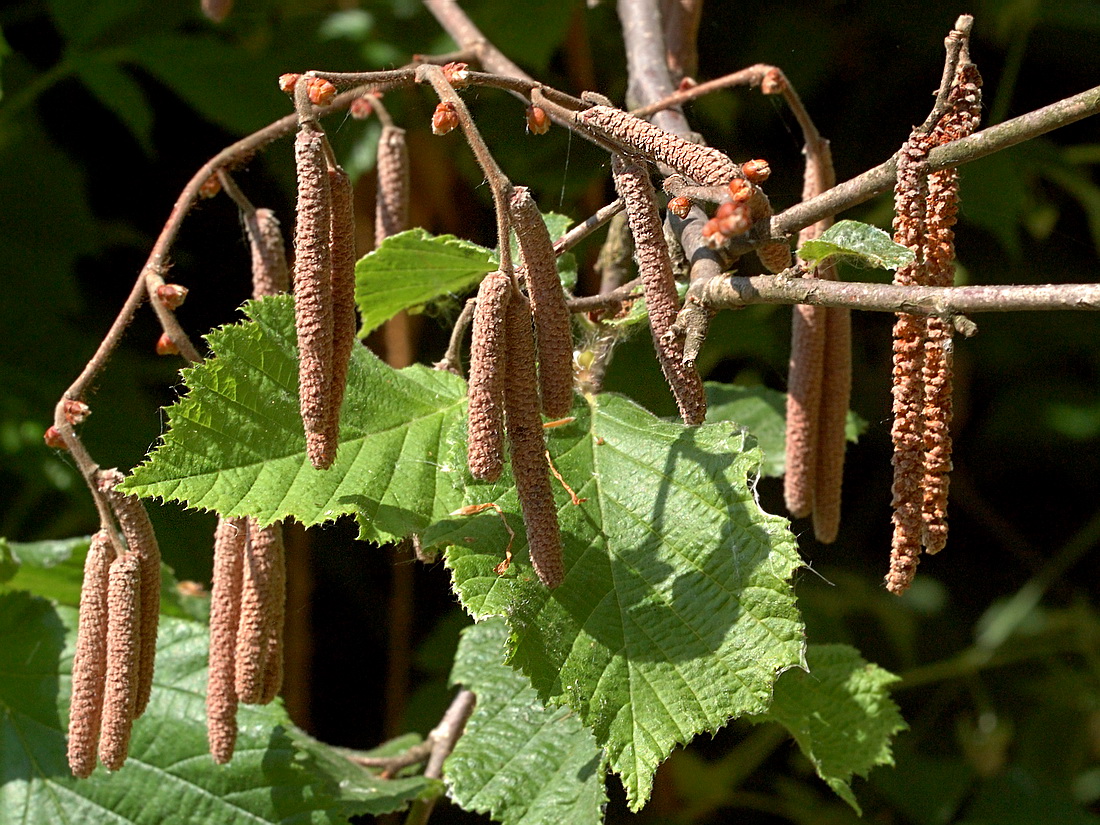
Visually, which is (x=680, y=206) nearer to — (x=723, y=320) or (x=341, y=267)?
(x=341, y=267)

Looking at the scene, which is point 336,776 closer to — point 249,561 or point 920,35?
point 249,561

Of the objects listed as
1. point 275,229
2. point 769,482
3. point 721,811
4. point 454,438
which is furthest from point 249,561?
point 721,811

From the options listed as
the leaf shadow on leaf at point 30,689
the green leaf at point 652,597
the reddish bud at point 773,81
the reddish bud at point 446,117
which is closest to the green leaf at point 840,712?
the green leaf at point 652,597

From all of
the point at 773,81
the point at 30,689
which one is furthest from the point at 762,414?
the point at 30,689

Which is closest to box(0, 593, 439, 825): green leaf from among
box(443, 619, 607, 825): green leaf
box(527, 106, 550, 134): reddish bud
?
box(443, 619, 607, 825): green leaf

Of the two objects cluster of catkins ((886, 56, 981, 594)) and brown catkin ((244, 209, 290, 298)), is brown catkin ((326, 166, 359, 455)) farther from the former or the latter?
cluster of catkins ((886, 56, 981, 594))
